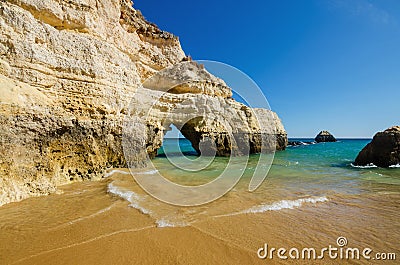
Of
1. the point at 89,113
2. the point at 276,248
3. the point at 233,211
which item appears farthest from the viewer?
the point at 89,113

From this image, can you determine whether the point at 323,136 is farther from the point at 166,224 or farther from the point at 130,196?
the point at 166,224

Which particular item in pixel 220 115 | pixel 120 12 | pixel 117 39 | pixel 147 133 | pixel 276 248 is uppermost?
pixel 120 12

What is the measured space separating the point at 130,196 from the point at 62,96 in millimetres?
5004

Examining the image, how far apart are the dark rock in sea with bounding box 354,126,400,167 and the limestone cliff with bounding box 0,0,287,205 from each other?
1467 cm

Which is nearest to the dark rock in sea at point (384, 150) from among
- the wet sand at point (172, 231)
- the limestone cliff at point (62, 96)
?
the wet sand at point (172, 231)

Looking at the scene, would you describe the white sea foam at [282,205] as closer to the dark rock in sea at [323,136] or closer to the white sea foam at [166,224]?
the white sea foam at [166,224]

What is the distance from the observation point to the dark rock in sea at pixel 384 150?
12914 mm

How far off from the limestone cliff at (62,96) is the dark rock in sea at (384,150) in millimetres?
14668

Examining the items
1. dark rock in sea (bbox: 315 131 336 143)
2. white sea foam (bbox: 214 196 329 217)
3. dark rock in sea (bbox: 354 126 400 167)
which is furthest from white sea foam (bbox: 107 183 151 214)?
dark rock in sea (bbox: 315 131 336 143)

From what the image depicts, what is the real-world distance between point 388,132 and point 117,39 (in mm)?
19627

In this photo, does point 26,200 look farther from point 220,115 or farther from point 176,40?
point 176,40

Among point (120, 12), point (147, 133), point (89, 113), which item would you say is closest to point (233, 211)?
point (89, 113)

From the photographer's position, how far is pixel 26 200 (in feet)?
16.3

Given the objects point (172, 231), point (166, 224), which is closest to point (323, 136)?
point (166, 224)
